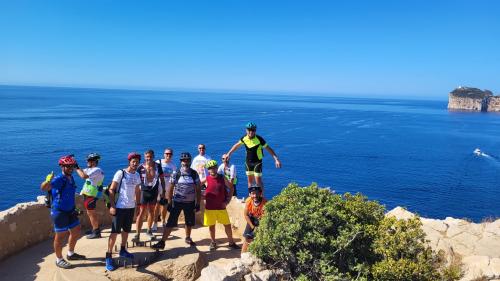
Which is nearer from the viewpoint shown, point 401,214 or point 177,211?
point 177,211

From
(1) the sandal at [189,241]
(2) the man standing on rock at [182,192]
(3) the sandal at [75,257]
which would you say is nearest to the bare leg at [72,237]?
(3) the sandal at [75,257]

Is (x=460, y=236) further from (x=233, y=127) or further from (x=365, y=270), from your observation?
(x=233, y=127)

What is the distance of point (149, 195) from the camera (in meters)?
9.45

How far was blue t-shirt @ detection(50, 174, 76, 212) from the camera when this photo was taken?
814 cm

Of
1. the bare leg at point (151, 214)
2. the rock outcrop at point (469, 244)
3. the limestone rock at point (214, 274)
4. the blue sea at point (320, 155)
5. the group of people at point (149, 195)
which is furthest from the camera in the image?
the blue sea at point (320, 155)

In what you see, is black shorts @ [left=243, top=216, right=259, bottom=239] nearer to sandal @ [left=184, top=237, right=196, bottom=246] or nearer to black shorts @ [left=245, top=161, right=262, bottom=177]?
sandal @ [left=184, top=237, right=196, bottom=246]

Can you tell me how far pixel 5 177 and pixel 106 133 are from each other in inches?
1251

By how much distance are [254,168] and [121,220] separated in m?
3.86

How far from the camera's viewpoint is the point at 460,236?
9.26m

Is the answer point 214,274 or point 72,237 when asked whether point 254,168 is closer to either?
point 214,274

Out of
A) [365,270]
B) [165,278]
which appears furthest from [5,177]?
[365,270]

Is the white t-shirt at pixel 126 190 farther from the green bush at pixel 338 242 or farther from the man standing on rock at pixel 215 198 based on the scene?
the green bush at pixel 338 242

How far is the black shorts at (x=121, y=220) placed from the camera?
27.6ft

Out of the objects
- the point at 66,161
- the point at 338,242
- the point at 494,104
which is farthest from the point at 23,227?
the point at 494,104
